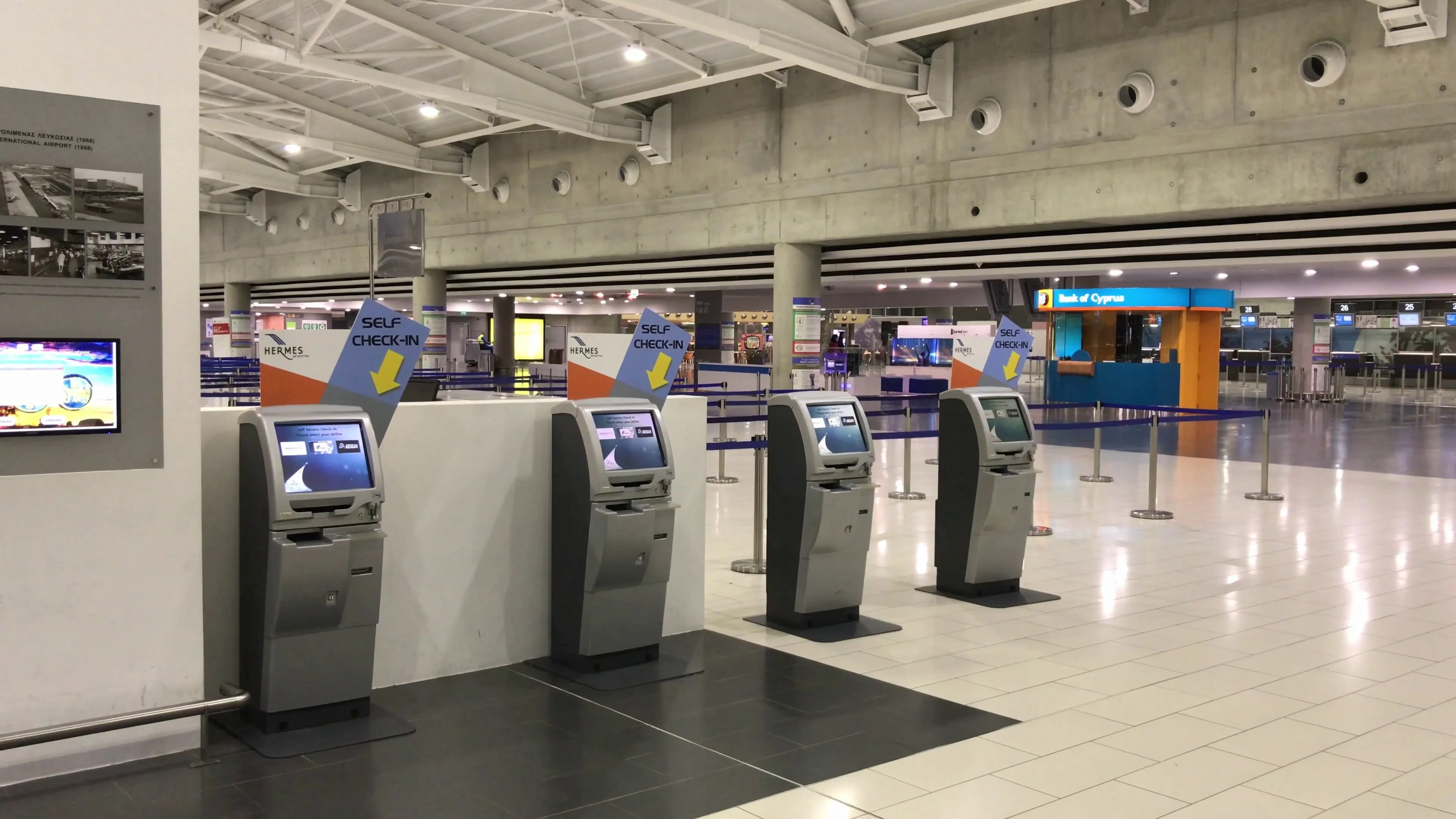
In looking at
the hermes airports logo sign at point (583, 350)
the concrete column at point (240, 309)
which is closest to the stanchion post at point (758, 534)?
the hermes airports logo sign at point (583, 350)

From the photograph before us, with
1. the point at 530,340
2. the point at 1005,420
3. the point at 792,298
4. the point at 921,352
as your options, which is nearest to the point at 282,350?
the point at 1005,420

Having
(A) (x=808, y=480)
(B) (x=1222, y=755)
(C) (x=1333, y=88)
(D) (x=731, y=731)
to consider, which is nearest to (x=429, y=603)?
(D) (x=731, y=731)

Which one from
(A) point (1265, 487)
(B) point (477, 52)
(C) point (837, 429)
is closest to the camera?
(C) point (837, 429)

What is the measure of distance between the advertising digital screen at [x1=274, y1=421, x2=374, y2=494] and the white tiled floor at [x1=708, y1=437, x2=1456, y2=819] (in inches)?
71.8

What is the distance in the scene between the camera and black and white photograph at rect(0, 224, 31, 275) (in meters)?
3.37

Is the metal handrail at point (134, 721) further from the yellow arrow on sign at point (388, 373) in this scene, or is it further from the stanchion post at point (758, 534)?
the stanchion post at point (758, 534)

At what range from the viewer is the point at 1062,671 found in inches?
194

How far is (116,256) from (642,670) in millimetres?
2622

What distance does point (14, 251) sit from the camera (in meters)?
3.39

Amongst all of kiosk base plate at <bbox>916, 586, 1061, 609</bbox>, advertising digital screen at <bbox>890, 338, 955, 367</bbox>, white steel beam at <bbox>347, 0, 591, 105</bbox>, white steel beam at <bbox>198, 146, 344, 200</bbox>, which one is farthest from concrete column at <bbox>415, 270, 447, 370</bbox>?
kiosk base plate at <bbox>916, 586, 1061, 609</bbox>

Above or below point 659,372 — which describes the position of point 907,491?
below

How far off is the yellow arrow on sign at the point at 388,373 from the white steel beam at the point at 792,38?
690 centimetres

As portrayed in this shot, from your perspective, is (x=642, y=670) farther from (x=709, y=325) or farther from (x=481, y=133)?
(x=709, y=325)

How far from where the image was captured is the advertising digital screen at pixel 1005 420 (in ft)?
20.4
